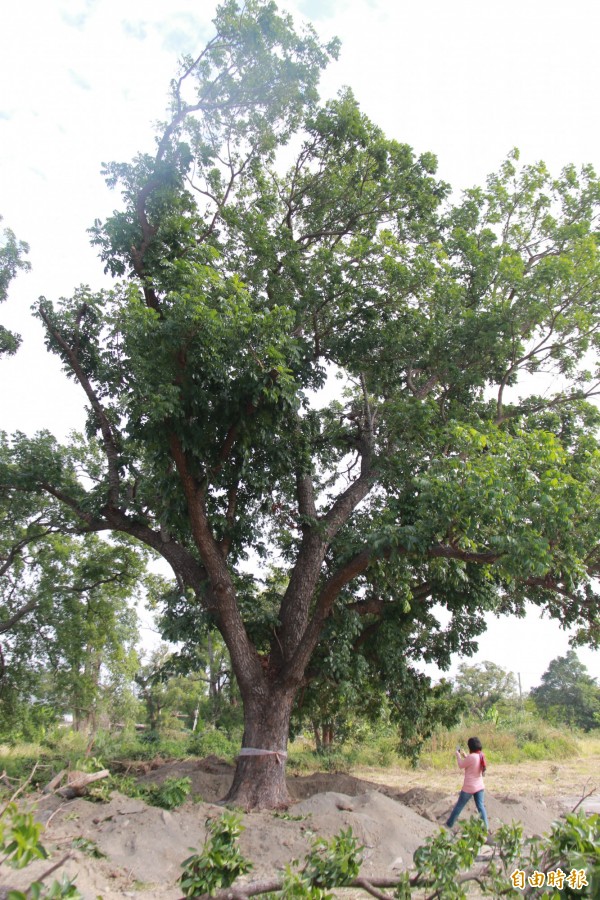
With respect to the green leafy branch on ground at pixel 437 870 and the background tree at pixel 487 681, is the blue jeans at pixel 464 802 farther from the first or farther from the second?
the background tree at pixel 487 681

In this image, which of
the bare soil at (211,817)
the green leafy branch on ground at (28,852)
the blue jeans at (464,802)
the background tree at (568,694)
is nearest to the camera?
the green leafy branch on ground at (28,852)

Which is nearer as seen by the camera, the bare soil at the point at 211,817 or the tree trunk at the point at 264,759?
the bare soil at the point at 211,817

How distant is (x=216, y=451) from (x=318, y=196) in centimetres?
475

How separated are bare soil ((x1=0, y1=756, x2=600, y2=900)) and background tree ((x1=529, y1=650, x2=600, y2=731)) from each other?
54.2 feet

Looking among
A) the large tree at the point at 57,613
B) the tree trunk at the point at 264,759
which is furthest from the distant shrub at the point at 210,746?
the tree trunk at the point at 264,759

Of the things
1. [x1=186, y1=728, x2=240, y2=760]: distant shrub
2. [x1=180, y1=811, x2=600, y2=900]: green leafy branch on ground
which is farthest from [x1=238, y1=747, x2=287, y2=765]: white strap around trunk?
[x1=186, y1=728, x2=240, y2=760]: distant shrub

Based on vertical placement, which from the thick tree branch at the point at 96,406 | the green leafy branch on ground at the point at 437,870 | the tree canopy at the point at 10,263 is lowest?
the green leafy branch on ground at the point at 437,870

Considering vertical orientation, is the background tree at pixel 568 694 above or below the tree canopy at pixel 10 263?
below

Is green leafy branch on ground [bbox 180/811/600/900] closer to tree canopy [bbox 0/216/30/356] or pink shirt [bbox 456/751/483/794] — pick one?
pink shirt [bbox 456/751/483/794]

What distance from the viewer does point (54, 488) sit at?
9.70 metres

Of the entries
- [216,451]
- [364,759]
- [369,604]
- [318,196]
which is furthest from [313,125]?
[364,759]

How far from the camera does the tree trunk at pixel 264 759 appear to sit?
7785 millimetres

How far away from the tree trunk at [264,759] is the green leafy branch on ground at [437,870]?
4850 mm

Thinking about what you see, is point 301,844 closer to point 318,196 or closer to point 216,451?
point 216,451
